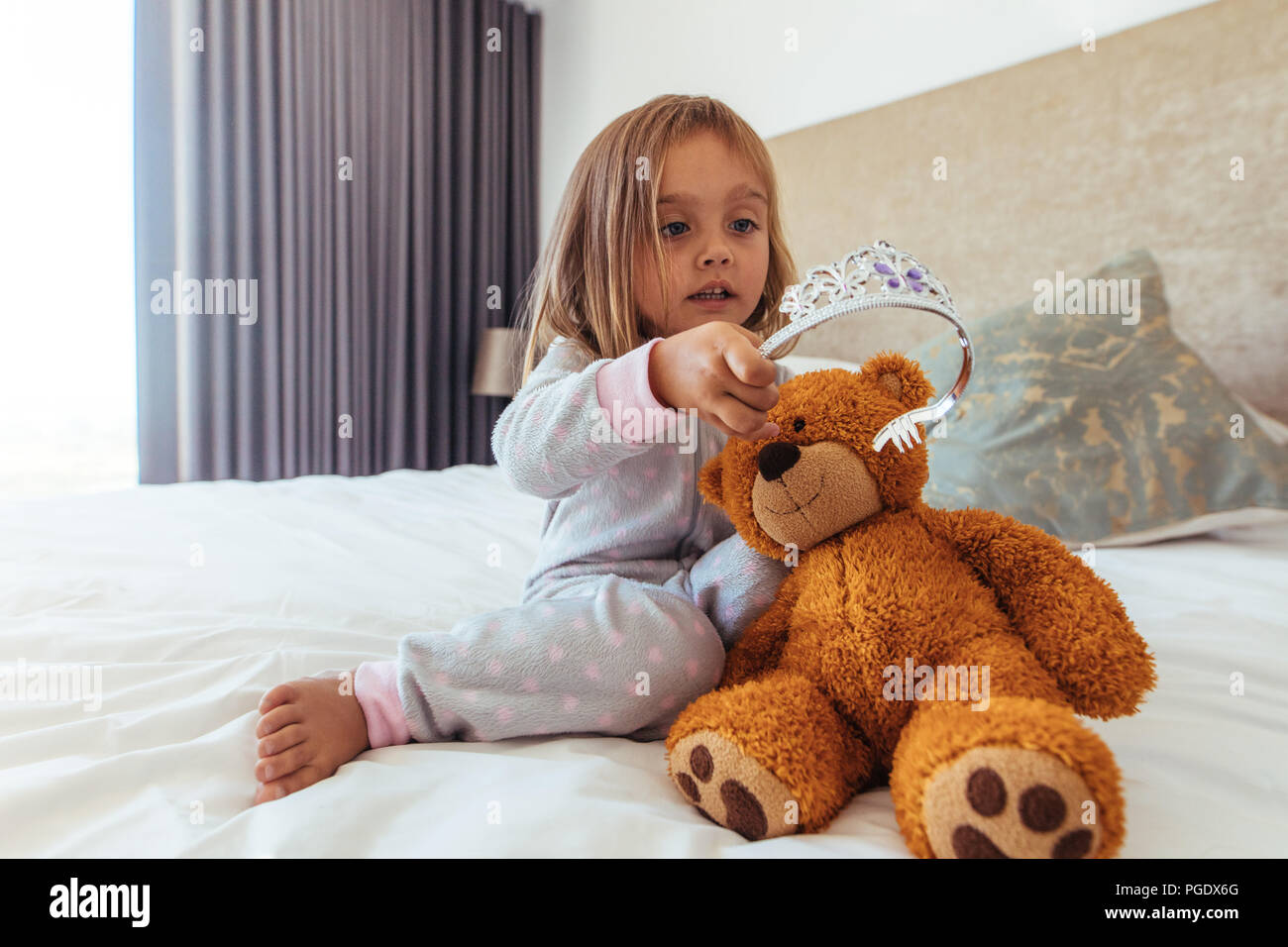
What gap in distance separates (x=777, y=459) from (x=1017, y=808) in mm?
292

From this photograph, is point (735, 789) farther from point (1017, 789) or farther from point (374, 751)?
point (374, 751)

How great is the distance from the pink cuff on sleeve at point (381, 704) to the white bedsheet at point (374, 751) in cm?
2

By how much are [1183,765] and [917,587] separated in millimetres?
235

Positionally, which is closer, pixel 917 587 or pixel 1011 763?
pixel 1011 763

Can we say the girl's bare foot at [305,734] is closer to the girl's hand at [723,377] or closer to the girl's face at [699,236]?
the girl's hand at [723,377]

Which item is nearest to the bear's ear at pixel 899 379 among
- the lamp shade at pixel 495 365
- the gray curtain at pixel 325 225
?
the lamp shade at pixel 495 365

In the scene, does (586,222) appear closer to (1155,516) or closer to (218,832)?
(218,832)

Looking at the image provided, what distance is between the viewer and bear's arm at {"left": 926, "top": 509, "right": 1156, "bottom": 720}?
0.55 meters

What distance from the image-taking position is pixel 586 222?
3.25 feet

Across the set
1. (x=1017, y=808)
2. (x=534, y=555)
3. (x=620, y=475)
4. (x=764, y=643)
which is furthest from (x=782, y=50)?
(x=1017, y=808)

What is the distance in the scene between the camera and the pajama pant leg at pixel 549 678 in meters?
0.64

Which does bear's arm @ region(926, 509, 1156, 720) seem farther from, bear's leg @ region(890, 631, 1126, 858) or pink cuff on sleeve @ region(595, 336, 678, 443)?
pink cuff on sleeve @ region(595, 336, 678, 443)
